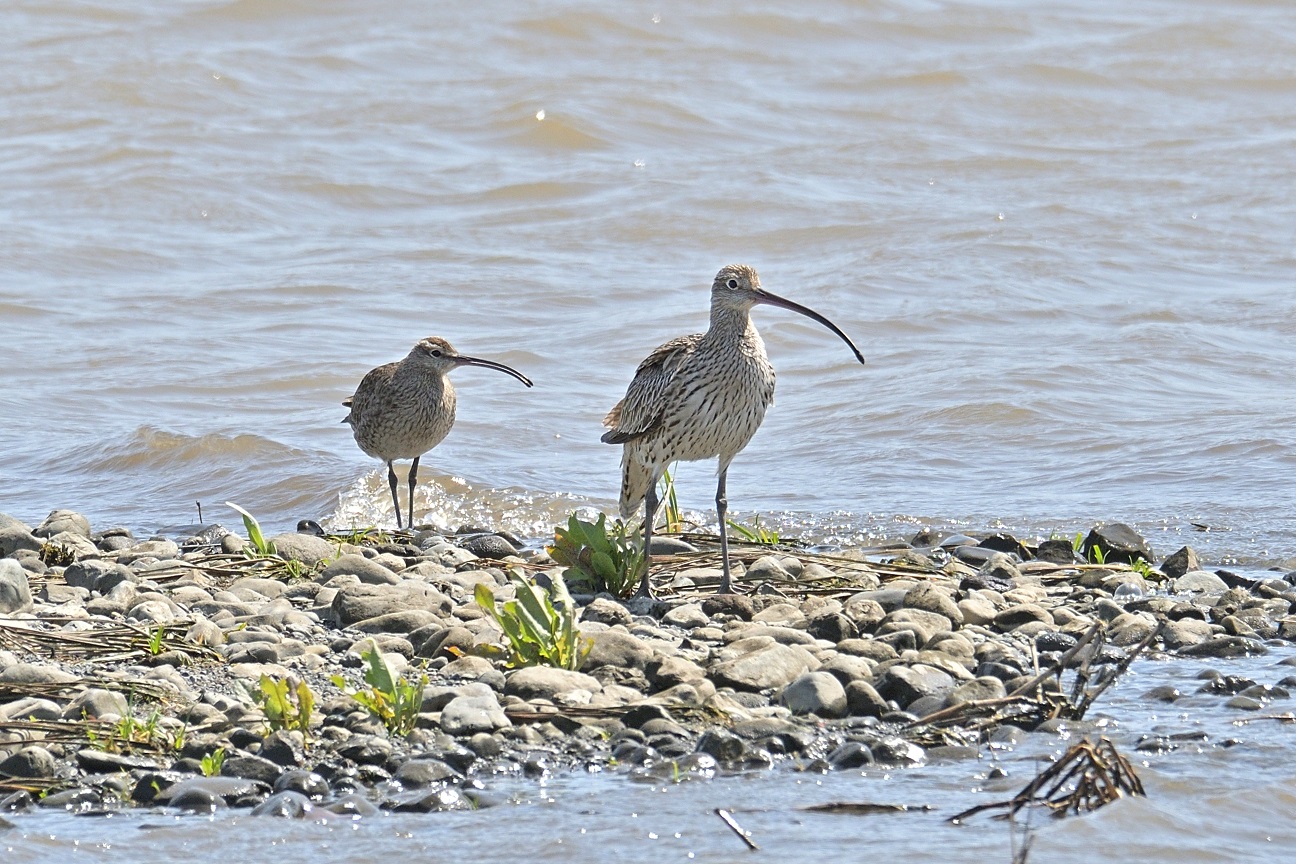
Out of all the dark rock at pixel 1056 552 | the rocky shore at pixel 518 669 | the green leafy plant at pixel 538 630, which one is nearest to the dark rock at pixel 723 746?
the rocky shore at pixel 518 669

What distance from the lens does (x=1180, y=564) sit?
888 centimetres

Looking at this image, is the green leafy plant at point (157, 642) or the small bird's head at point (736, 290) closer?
the green leafy plant at point (157, 642)

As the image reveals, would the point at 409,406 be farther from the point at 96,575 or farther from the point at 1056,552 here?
the point at 1056,552

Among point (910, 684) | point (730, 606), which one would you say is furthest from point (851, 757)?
point (730, 606)

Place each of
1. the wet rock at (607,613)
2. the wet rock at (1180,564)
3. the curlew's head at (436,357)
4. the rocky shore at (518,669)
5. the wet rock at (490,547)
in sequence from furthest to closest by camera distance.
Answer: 1. the curlew's head at (436,357)
2. the wet rock at (490,547)
3. the wet rock at (1180,564)
4. the wet rock at (607,613)
5. the rocky shore at (518,669)

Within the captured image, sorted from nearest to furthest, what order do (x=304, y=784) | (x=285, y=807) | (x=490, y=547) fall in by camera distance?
(x=285, y=807), (x=304, y=784), (x=490, y=547)

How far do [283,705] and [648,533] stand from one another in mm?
2818

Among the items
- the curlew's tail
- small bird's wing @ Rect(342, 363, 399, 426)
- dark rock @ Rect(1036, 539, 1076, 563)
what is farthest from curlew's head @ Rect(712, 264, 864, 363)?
small bird's wing @ Rect(342, 363, 399, 426)

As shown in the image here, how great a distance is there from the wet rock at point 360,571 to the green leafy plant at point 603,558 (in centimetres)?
80

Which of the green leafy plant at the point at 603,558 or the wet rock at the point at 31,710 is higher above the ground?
the green leafy plant at the point at 603,558

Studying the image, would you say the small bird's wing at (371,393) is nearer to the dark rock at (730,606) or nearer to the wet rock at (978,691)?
the dark rock at (730,606)

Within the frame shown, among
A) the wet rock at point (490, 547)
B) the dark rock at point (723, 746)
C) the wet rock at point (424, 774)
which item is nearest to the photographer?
the wet rock at point (424, 774)

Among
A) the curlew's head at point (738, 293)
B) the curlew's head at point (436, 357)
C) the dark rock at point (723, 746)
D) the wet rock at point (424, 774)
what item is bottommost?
the wet rock at point (424, 774)

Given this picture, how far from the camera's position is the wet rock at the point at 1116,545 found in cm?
909
